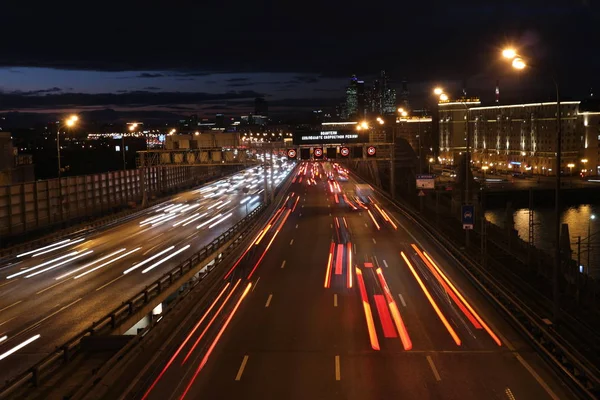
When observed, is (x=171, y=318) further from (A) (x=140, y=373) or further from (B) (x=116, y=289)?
(B) (x=116, y=289)

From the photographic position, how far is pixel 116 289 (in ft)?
83.4

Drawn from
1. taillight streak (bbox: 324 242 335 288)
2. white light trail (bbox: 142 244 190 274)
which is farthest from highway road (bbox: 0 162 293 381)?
taillight streak (bbox: 324 242 335 288)

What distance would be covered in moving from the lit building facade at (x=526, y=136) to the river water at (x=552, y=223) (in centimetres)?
2843

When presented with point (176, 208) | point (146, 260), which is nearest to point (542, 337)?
point (146, 260)

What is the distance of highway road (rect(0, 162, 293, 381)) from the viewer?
61.6 ft

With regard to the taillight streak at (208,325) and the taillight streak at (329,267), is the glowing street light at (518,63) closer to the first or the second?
the taillight streak at (329,267)

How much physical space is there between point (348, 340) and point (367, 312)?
11.4ft

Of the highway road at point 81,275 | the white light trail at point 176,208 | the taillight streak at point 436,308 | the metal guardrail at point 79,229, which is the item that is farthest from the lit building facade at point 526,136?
the taillight streak at point 436,308

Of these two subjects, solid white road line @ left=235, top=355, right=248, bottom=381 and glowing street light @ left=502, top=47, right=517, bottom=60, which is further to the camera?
glowing street light @ left=502, top=47, right=517, bottom=60

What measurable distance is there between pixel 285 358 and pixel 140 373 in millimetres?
3774

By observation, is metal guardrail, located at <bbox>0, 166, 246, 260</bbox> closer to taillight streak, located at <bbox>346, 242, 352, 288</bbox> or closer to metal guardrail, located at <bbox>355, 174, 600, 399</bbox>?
taillight streak, located at <bbox>346, 242, 352, 288</bbox>

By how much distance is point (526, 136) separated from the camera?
5728 inches

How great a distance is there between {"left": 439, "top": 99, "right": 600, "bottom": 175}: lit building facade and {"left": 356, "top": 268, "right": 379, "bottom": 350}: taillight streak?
93.5 m

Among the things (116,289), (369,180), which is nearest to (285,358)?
(116,289)
